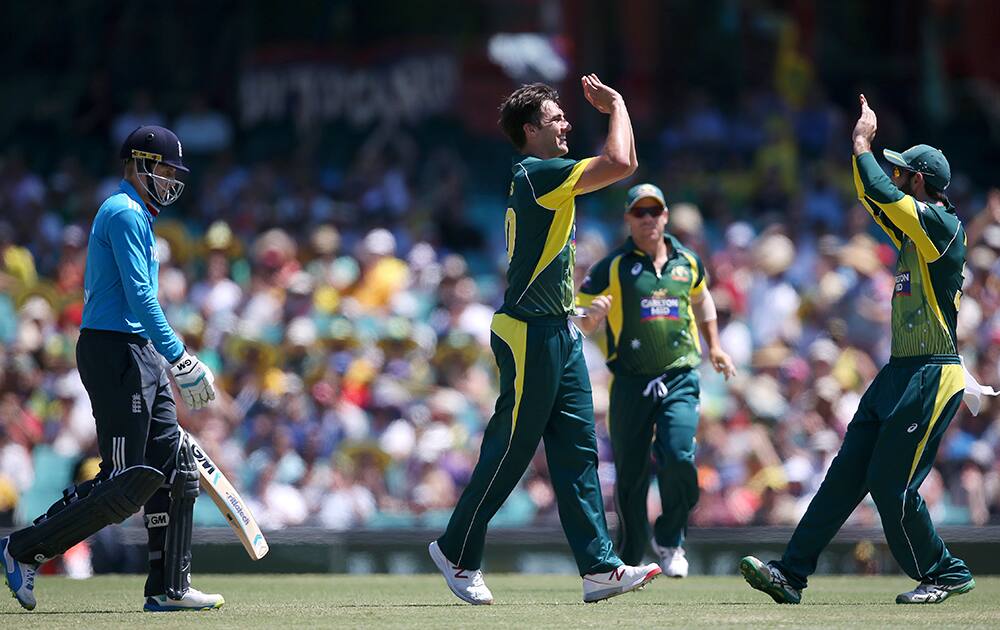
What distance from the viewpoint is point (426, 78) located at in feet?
65.5

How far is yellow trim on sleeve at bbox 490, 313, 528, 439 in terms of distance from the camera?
26.9 ft

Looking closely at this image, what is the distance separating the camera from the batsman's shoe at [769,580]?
8.09 m

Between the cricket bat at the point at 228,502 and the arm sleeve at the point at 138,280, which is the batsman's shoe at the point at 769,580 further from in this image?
the arm sleeve at the point at 138,280

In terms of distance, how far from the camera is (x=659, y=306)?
10336 millimetres

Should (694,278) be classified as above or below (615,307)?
above

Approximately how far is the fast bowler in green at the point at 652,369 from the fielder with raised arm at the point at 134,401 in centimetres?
299

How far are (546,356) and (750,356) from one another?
698cm

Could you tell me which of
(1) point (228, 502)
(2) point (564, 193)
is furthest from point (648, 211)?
(1) point (228, 502)

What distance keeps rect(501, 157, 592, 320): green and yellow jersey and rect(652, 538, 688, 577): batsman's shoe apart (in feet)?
A: 8.62

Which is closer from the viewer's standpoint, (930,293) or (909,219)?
(909,219)

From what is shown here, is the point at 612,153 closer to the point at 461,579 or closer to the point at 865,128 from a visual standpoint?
the point at 865,128

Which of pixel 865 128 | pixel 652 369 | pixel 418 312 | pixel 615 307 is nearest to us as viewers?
pixel 865 128

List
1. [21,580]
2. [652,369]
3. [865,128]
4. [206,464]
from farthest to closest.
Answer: [652,369] → [206,464] → [865,128] → [21,580]

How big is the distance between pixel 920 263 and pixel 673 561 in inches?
114
